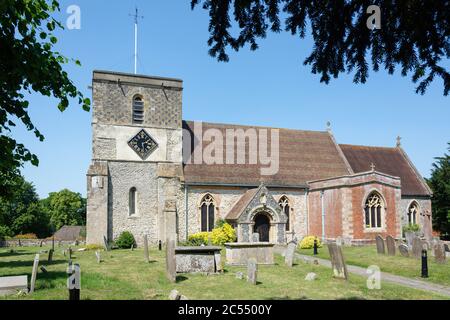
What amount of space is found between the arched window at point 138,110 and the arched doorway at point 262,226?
34.1 ft

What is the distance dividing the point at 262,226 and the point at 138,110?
11622 millimetres

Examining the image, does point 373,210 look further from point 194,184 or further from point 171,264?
point 171,264

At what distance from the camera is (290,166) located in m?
32.2

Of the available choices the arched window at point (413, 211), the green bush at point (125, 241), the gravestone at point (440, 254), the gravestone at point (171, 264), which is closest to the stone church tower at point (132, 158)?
the green bush at point (125, 241)

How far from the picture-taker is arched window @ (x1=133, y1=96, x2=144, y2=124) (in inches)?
1147

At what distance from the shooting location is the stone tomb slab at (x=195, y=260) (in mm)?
15055

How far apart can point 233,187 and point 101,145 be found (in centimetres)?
933

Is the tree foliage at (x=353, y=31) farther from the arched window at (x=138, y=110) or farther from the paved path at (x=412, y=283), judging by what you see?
the arched window at (x=138, y=110)

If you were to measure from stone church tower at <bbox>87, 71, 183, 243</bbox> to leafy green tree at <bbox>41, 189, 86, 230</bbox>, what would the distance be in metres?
52.7

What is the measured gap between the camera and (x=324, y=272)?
15508mm

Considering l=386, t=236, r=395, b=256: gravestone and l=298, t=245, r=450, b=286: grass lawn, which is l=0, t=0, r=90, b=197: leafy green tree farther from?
l=386, t=236, r=395, b=256: gravestone

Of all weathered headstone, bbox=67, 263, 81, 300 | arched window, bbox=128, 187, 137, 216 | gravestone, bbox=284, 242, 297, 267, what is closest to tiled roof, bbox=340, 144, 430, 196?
arched window, bbox=128, 187, 137, 216
